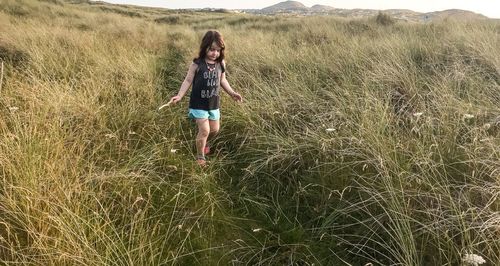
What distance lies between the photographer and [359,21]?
13.4m

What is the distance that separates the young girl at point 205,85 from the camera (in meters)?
3.99

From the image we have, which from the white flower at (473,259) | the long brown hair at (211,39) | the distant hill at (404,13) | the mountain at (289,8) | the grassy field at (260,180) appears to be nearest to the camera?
the white flower at (473,259)

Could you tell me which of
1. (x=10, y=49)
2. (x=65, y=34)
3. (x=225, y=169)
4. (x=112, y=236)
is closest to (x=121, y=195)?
(x=112, y=236)

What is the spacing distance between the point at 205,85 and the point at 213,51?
1.14ft

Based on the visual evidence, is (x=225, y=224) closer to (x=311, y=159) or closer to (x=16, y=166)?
(x=311, y=159)

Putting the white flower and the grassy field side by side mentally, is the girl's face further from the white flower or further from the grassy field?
the white flower

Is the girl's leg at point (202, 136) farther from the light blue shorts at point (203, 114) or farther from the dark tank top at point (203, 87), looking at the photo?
the dark tank top at point (203, 87)

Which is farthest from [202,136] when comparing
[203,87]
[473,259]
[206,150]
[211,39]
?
[473,259]

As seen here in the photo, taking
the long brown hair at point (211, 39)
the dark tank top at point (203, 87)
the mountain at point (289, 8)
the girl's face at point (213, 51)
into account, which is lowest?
the mountain at point (289, 8)

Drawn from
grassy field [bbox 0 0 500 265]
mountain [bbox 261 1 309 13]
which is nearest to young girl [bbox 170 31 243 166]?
grassy field [bbox 0 0 500 265]

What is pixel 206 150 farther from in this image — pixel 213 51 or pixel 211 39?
pixel 211 39

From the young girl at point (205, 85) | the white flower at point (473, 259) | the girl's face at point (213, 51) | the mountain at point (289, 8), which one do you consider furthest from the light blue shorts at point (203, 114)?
the mountain at point (289, 8)

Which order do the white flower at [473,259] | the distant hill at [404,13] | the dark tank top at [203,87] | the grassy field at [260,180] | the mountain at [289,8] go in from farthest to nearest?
the mountain at [289,8], the distant hill at [404,13], the dark tank top at [203,87], the grassy field at [260,180], the white flower at [473,259]

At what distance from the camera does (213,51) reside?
13.3ft
